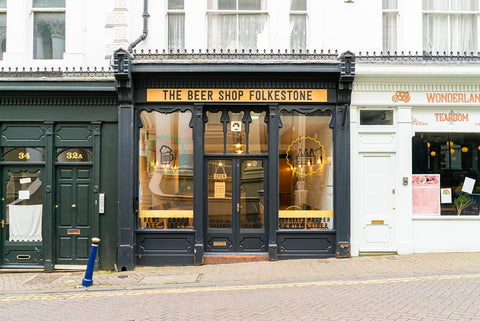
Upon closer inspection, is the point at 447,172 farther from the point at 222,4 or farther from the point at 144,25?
the point at 144,25

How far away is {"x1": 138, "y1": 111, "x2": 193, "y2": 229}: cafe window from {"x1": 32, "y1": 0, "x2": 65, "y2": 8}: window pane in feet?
11.2

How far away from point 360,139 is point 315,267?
327cm

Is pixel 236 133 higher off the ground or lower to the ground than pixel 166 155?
higher

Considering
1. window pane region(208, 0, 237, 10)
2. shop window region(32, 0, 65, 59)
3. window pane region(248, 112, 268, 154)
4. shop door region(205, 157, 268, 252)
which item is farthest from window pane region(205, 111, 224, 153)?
shop window region(32, 0, 65, 59)

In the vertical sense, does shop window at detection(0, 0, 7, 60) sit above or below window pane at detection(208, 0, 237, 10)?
below

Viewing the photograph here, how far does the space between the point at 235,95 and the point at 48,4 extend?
5167mm

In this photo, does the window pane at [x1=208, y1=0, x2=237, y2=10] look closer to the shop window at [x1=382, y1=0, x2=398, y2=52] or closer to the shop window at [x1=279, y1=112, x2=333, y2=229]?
the shop window at [x1=279, y1=112, x2=333, y2=229]

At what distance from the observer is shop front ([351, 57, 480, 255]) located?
29.8 ft

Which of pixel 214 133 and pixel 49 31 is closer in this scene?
pixel 214 133

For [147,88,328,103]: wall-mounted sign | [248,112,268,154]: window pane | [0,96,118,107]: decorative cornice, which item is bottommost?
[248,112,268,154]: window pane

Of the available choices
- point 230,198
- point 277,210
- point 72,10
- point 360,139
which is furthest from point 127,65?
→ point 360,139

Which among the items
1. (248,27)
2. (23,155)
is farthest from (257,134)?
(23,155)

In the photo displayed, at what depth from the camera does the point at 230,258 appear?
29.3 feet

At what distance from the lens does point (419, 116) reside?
927 cm
